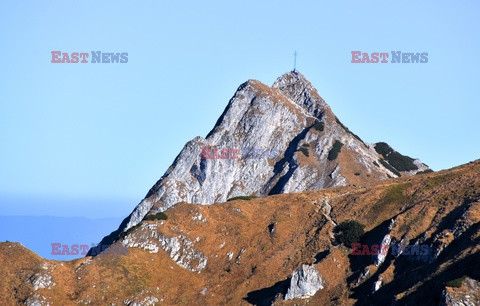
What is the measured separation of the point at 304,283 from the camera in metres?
85.9

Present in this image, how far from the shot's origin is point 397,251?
3391 inches

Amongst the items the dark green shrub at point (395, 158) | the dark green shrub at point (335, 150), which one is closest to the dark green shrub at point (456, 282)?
the dark green shrub at point (335, 150)

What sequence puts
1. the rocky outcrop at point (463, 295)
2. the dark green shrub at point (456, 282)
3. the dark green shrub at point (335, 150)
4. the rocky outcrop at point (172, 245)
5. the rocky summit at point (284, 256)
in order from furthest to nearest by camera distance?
the dark green shrub at point (335, 150), the rocky outcrop at point (172, 245), the rocky summit at point (284, 256), the dark green shrub at point (456, 282), the rocky outcrop at point (463, 295)

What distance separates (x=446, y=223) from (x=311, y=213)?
24.1m

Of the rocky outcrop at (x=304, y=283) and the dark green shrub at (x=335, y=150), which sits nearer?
the rocky outcrop at (x=304, y=283)

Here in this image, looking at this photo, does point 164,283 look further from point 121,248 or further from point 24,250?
point 24,250

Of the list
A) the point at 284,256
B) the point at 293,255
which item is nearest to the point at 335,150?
the point at 293,255

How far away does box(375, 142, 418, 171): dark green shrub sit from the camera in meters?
185

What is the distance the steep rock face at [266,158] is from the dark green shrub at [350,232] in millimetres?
64029

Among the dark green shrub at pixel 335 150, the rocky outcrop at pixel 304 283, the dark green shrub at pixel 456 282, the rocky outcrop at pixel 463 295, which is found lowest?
the rocky outcrop at pixel 463 295

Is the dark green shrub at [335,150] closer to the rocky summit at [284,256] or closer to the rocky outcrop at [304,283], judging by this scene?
the rocky summit at [284,256]

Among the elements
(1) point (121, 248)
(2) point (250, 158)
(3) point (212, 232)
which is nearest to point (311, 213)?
(3) point (212, 232)

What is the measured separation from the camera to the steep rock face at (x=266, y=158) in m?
163

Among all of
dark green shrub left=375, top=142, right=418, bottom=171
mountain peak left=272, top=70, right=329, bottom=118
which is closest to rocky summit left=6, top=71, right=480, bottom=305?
dark green shrub left=375, top=142, right=418, bottom=171
